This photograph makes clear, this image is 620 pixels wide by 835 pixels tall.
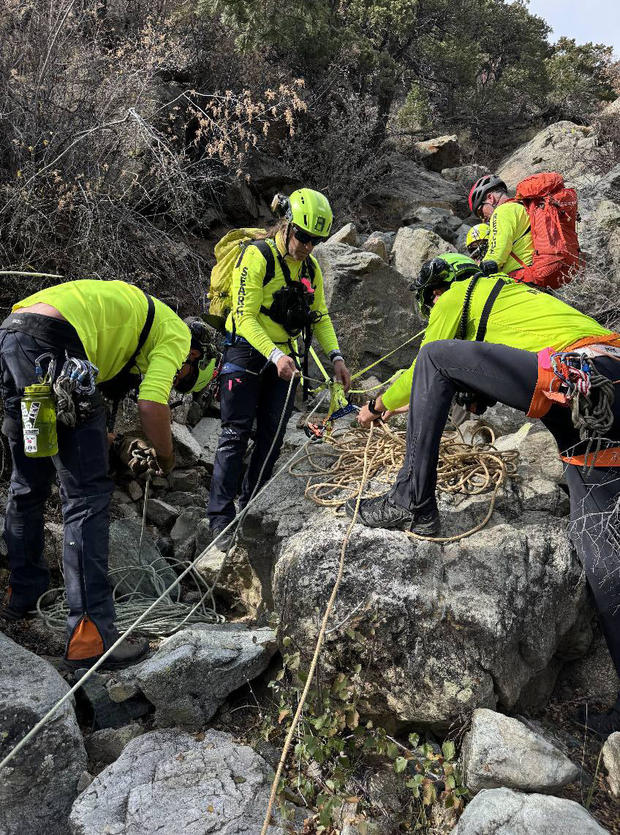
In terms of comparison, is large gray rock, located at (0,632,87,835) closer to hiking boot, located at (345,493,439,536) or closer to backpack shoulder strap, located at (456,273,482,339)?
hiking boot, located at (345,493,439,536)

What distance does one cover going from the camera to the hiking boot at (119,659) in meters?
3.05

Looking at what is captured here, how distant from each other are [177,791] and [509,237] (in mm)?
3956

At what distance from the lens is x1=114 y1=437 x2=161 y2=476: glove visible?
467 cm

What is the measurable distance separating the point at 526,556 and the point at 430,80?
1323 centimetres

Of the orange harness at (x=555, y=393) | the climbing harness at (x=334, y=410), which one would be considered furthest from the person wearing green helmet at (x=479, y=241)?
the orange harness at (x=555, y=393)

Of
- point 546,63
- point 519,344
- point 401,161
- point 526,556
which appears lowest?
point 526,556

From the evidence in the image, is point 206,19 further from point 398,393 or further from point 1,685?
point 1,685

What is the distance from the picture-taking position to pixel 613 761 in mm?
2693

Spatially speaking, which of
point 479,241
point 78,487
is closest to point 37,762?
point 78,487

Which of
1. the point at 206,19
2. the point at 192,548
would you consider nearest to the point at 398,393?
the point at 192,548

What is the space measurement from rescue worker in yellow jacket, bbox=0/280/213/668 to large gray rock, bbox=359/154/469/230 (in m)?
7.38

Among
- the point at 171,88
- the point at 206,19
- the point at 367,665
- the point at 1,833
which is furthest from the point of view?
the point at 206,19

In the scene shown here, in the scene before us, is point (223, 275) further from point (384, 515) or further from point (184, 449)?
point (384, 515)

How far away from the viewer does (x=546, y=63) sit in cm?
1498
